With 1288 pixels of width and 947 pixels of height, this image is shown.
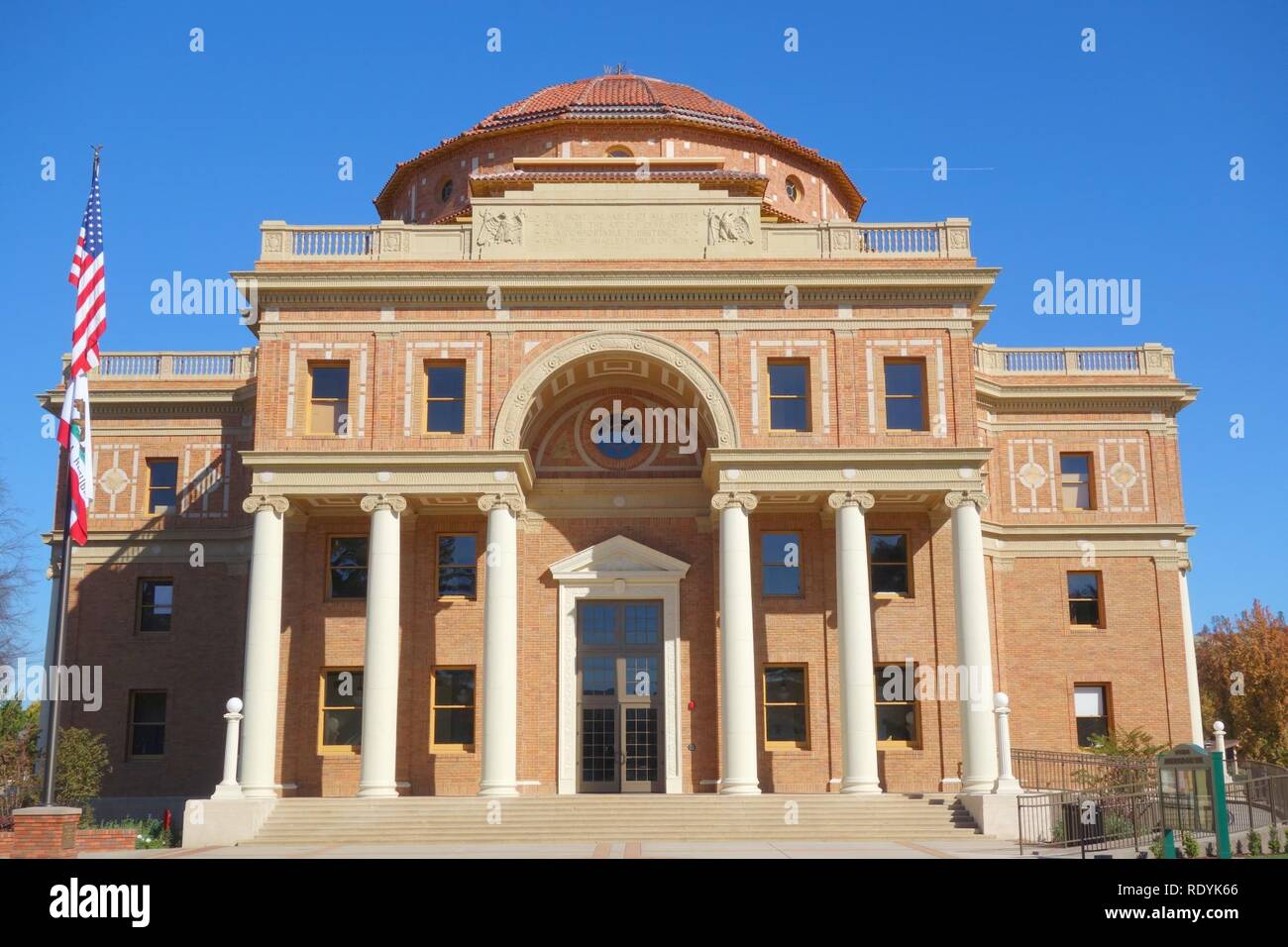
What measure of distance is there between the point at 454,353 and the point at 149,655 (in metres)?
14.5

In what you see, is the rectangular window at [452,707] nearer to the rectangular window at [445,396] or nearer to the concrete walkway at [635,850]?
the concrete walkway at [635,850]

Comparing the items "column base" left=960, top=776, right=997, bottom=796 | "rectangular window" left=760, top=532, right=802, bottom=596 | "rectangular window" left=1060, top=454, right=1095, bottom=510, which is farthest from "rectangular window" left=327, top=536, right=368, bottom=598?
"rectangular window" left=1060, top=454, right=1095, bottom=510

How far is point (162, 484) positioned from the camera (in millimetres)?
41125

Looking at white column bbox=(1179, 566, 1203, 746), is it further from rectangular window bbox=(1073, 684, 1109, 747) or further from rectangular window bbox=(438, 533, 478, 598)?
rectangular window bbox=(438, 533, 478, 598)

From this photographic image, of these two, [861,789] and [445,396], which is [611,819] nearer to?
[861,789]

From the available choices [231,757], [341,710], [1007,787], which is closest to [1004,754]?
[1007,787]

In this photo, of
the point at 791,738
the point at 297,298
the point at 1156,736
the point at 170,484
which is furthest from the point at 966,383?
the point at 170,484

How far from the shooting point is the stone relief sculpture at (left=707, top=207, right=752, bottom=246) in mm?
35500

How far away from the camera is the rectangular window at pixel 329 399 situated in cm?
3422

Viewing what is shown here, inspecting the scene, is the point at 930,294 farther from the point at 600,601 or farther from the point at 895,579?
the point at 600,601

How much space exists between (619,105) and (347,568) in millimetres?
18995

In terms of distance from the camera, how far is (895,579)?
118ft

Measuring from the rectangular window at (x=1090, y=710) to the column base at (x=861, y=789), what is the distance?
10494 millimetres

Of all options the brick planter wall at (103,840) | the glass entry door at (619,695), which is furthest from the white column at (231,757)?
the glass entry door at (619,695)
